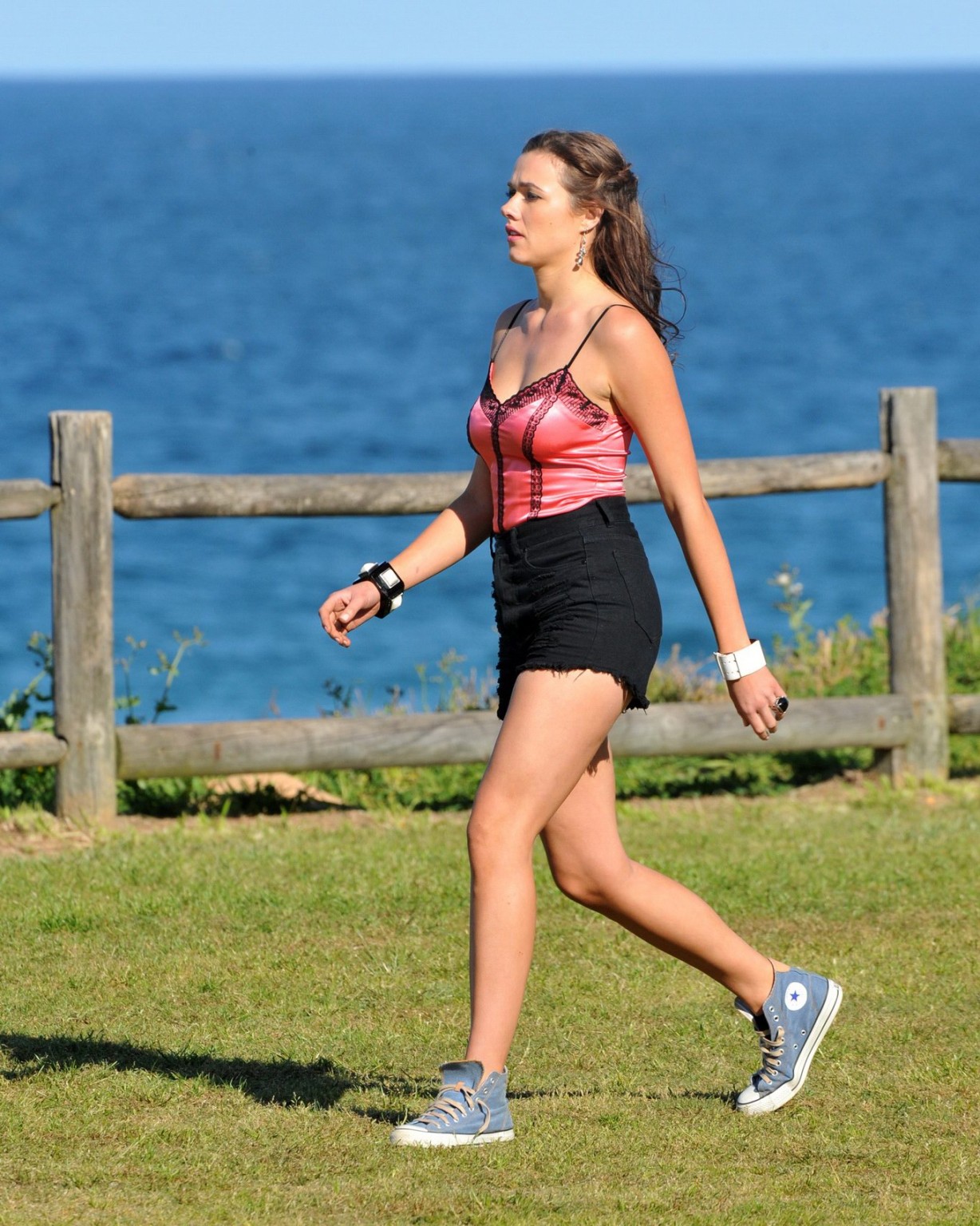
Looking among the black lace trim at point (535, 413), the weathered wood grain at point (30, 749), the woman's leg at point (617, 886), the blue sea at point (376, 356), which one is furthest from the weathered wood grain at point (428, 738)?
the black lace trim at point (535, 413)

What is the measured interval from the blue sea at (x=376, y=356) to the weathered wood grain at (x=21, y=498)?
196cm

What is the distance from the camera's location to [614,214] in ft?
14.3

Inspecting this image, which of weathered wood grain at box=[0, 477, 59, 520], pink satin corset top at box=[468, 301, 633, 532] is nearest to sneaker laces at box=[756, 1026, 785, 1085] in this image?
pink satin corset top at box=[468, 301, 633, 532]

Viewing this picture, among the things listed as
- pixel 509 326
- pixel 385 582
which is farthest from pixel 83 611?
pixel 509 326

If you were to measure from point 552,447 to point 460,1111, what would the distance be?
4.63 feet

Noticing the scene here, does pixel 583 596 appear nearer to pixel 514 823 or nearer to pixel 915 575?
pixel 514 823

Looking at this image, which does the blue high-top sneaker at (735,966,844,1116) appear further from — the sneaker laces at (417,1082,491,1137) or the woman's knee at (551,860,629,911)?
the sneaker laces at (417,1082,491,1137)

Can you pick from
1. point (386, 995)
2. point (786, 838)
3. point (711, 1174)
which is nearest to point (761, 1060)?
point (711, 1174)

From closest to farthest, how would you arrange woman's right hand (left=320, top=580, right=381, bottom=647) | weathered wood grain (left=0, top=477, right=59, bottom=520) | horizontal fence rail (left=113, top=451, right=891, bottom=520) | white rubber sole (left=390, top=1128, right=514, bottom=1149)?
white rubber sole (left=390, top=1128, right=514, bottom=1149)
woman's right hand (left=320, top=580, right=381, bottom=647)
weathered wood grain (left=0, top=477, right=59, bottom=520)
horizontal fence rail (left=113, top=451, right=891, bottom=520)

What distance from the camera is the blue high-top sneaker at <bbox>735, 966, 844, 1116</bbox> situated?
4496mm

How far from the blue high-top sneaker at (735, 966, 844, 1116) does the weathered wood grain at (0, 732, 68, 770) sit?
3441 millimetres

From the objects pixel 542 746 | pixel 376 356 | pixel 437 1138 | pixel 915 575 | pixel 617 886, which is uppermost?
pixel 376 356

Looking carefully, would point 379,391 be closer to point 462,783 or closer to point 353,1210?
point 462,783

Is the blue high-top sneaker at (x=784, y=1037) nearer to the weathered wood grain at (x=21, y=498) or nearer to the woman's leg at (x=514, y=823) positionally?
the woman's leg at (x=514, y=823)
